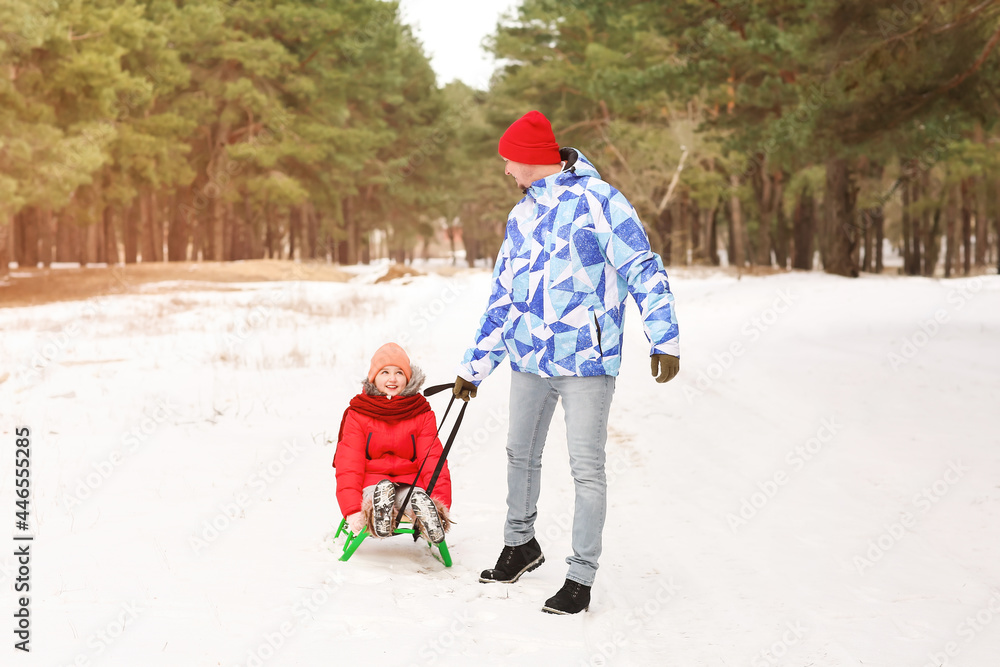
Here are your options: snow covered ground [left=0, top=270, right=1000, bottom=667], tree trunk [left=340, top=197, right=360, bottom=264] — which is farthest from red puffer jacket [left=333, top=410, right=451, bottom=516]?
tree trunk [left=340, top=197, right=360, bottom=264]

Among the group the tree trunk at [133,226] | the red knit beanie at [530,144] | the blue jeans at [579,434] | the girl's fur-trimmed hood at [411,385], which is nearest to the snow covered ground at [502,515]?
the blue jeans at [579,434]

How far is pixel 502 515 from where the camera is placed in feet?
18.6

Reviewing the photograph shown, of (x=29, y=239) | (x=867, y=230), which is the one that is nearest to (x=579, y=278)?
(x=29, y=239)

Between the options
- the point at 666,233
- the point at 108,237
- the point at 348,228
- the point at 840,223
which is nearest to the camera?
the point at 840,223

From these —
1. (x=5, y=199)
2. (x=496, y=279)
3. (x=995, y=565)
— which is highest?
(x=5, y=199)

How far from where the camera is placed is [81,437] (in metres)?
7.32

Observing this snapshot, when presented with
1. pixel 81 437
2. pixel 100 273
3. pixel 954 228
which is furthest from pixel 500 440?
pixel 954 228

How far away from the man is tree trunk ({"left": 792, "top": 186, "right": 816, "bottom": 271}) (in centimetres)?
2902

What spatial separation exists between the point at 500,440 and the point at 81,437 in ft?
11.3

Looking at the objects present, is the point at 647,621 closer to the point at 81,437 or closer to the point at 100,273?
the point at 81,437

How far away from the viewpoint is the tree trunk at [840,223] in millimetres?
23234

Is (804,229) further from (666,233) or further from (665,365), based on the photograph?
(665,365)

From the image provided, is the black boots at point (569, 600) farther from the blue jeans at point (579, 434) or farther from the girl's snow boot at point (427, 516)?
the girl's snow boot at point (427, 516)

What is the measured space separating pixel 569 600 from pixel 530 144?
6.74ft
